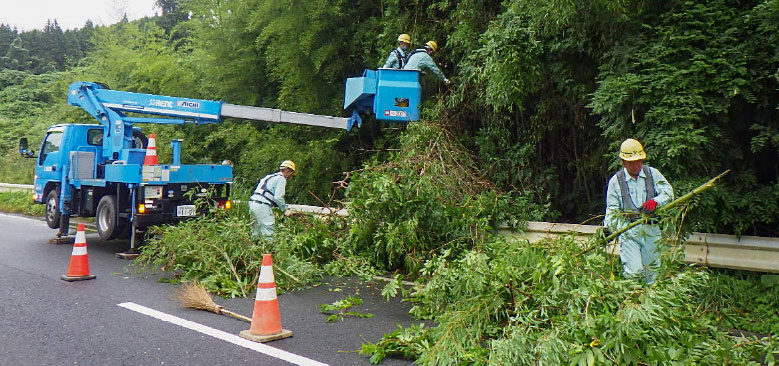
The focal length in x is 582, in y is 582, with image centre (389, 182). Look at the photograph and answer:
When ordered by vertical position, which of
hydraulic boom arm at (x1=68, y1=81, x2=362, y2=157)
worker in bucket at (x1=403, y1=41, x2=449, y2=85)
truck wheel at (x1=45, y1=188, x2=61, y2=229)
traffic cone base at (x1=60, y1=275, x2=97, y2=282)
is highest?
worker in bucket at (x1=403, y1=41, x2=449, y2=85)

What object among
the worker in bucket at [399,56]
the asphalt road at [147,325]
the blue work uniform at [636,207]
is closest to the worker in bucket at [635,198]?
the blue work uniform at [636,207]

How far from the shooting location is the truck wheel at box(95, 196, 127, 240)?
31.5 feet

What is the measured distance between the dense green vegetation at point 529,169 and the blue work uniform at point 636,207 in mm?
291

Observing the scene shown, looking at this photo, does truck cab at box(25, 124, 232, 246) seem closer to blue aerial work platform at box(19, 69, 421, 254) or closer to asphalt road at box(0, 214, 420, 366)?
blue aerial work platform at box(19, 69, 421, 254)

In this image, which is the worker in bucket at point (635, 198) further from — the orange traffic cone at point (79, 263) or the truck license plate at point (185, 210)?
the truck license plate at point (185, 210)

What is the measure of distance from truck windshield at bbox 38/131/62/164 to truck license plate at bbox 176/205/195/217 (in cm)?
343

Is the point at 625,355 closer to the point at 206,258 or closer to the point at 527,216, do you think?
the point at 527,216

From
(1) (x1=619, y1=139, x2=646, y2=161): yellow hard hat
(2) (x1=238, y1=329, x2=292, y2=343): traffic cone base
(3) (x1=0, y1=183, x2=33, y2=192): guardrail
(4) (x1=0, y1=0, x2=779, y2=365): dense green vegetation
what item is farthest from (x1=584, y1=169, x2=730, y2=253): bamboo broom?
(3) (x1=0, y1=183, x2=33, y2=192): guardrail

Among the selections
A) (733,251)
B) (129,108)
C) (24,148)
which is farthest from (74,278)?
(733,251)

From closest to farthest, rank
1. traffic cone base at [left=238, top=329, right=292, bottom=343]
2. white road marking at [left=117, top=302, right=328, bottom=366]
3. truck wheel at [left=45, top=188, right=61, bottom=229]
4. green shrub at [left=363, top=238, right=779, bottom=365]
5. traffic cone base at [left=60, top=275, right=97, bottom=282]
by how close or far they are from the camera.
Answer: green shrub at [left=363, top=238, right=779, bottom=365] → white road marking at [left=117, top=302, right=328, bottom=366] → traffic cone base at [left=238, top=329, right=292, bottom=343] → traffic cone base at [left=60, top=275, right=97, bottom=282] → truck wheel at [left=45, top=188, right=61, bottom=229]

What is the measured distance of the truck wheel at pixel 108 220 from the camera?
31.5 feet

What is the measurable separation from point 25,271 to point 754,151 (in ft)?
29.2

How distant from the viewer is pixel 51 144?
→ 11234 millimetres

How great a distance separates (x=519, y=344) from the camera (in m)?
→ 3.80
